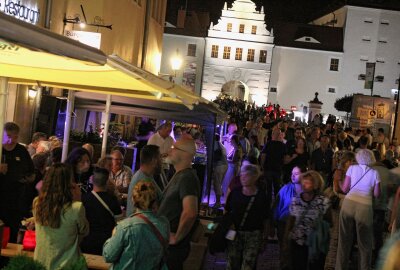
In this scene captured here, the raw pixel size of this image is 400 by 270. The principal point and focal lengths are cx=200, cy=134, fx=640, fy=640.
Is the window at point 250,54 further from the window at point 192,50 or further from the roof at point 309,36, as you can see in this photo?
the window at point 192,50

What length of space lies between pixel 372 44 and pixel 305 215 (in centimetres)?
7261

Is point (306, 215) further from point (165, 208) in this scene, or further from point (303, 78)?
point (303, 78)

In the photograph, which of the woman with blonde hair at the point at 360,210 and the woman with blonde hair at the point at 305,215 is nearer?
the woman with blonde hair at the point at 305,215

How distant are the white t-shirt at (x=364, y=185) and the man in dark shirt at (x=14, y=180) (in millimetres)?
4411

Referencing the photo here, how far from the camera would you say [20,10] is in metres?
13.8

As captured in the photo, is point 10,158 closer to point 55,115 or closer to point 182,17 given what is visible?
point 55,115

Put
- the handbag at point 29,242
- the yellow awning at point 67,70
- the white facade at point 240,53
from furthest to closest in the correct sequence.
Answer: the white facade at point 240,53
the handbag at point 29,242
the yellow awning at point 67,70

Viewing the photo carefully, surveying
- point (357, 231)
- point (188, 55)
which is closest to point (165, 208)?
point (357, 231)

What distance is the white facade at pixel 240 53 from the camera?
75250 mm

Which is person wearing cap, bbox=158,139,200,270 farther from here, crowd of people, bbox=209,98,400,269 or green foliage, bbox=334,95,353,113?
green foliage, bbox=334,95,353,113

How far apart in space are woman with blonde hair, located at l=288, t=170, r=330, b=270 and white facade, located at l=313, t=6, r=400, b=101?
69823 millimetres

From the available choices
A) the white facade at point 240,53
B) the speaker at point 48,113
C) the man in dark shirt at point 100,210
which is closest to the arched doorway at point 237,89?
the white facade at point 240,53

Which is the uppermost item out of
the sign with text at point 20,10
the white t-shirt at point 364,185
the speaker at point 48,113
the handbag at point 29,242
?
the sign with text at point 20,10

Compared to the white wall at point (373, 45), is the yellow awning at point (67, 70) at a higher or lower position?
lower
